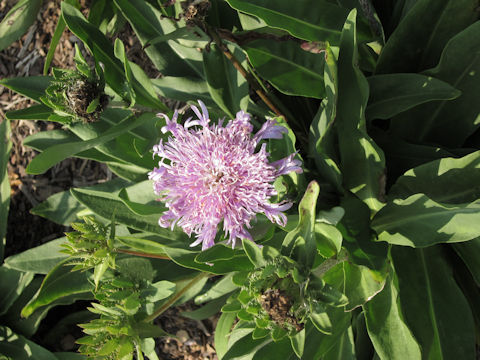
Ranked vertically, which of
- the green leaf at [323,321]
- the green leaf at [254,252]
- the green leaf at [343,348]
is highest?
the green leaf at [254,252]

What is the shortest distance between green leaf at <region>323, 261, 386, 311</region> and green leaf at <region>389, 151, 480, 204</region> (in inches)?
14.9

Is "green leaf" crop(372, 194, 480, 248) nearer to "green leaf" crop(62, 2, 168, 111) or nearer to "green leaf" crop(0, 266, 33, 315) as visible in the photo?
"green leaf" crop(62, 2, 168, 111)

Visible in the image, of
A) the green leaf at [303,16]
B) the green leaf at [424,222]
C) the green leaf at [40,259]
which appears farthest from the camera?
the green leaf at [40,259]

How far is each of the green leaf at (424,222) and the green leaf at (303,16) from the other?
2.55 ft

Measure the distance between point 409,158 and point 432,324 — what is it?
28.2 inches

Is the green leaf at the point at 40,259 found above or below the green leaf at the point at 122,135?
below

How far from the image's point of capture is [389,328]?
5.80 feet

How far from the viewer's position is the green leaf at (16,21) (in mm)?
2697

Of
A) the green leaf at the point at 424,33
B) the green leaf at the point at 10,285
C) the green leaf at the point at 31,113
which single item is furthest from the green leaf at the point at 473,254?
the green leaf at the point at 10,285

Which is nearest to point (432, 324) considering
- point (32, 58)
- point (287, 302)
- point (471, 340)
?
point (471, 340)

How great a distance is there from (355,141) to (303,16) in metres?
0.57

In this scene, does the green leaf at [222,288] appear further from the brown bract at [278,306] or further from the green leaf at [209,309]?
the brown bract at [278,306]

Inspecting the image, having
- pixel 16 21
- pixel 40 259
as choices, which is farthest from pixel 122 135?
pixel 16 21

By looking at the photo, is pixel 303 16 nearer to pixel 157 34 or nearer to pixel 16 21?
pixel 157 34
